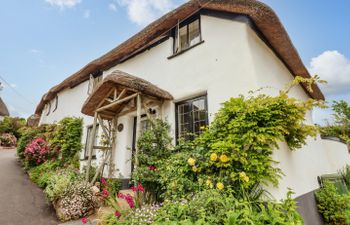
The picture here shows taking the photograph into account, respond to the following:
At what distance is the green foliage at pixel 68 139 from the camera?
28.5 ft

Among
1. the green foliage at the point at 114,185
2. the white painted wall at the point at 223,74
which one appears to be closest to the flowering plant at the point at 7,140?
the white painted wall at the point at 223,74

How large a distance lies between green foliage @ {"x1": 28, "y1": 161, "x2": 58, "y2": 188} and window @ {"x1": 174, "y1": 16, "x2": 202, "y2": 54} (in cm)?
684

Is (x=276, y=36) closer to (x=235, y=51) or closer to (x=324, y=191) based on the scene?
(x=235, y=51)

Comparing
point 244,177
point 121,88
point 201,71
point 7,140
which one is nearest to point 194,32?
point 201,71

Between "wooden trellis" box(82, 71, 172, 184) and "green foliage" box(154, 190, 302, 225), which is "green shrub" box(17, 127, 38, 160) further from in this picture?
"green foliage" box(154, 190, 302, 225)

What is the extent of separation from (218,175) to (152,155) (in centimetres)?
171

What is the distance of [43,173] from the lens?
24.4 ft

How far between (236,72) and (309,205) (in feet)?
13.8

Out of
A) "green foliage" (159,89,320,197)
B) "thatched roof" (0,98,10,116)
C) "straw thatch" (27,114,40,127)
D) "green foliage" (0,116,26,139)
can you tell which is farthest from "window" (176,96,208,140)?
"thatched roof" (0,98,10,116)

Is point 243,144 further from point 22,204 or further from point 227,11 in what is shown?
point 22,204

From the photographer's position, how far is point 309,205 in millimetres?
4730

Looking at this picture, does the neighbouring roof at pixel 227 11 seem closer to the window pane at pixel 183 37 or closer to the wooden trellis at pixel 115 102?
the window pane at pixel 183 37

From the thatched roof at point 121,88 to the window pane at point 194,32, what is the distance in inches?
70.6

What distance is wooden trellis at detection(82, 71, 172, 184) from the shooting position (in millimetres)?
4504
